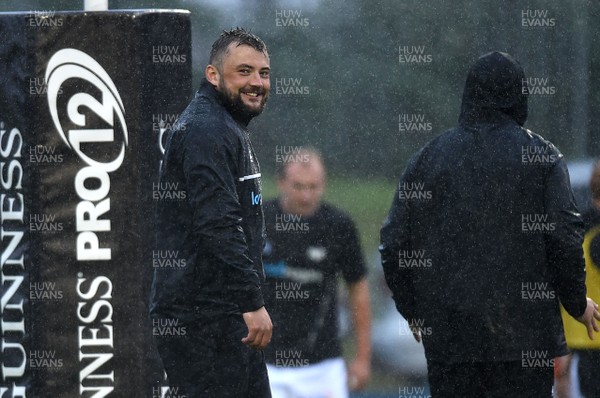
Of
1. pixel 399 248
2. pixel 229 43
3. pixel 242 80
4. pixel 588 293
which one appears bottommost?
pixel 588 293

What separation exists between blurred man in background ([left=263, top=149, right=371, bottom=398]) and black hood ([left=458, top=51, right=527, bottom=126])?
1.58m

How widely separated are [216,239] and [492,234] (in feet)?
3.39

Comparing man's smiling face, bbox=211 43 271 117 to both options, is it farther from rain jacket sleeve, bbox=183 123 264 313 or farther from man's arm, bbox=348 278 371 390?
man's arm, bbox=348 278 371 390

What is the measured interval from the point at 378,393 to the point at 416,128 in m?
1.31

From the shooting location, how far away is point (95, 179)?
4.88 meters

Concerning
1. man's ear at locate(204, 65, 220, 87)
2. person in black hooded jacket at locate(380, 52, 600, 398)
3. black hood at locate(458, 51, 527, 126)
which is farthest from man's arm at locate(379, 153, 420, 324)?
man's ear at locate(204, 65, 220, 87)

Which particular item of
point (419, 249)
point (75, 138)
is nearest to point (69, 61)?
point (75, 138)

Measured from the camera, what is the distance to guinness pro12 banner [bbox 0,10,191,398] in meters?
4.85

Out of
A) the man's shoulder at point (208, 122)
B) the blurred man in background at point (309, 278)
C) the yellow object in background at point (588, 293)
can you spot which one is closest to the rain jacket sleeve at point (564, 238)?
the man's shoulder at point (208, 122)

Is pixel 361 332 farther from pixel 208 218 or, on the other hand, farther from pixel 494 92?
pixel 208 218

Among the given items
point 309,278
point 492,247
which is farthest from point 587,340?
point 492,247

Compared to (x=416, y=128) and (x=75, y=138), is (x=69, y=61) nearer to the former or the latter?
(x=75, y=138)

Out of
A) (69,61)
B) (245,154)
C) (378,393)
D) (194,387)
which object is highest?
(69,61)

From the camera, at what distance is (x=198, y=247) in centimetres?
373
